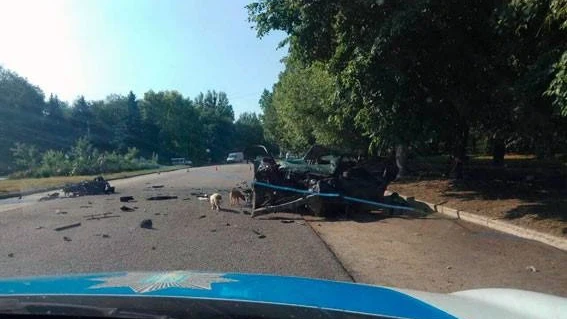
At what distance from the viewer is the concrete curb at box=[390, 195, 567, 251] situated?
10.9 metres

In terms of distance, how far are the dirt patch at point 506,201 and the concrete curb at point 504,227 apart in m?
0.16

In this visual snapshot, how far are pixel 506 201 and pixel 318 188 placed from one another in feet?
15.4

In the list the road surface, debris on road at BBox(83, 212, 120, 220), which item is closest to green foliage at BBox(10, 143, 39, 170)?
debris on road at BBox(83, 212, 120, 220)

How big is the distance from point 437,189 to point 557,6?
478 inches

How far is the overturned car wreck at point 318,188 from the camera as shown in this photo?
16062 mm

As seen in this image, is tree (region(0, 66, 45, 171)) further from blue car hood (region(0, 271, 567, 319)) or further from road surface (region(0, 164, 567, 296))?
blue car hood (region(0, 271, 567, 319))

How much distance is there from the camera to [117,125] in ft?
373

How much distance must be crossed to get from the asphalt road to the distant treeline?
6814cm

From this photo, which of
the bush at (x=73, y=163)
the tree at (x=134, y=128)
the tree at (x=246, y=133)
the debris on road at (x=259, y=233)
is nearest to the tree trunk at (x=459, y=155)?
the debris on road at (x=259, y=233)

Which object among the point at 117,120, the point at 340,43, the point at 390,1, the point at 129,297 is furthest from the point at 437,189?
the point at 117,120

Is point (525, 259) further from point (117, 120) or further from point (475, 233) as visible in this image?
point (117, 120)

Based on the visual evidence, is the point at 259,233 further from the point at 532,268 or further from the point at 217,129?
the point at 217,129

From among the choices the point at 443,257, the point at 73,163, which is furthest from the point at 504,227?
the point at 73,163

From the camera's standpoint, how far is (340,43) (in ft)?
56.9
